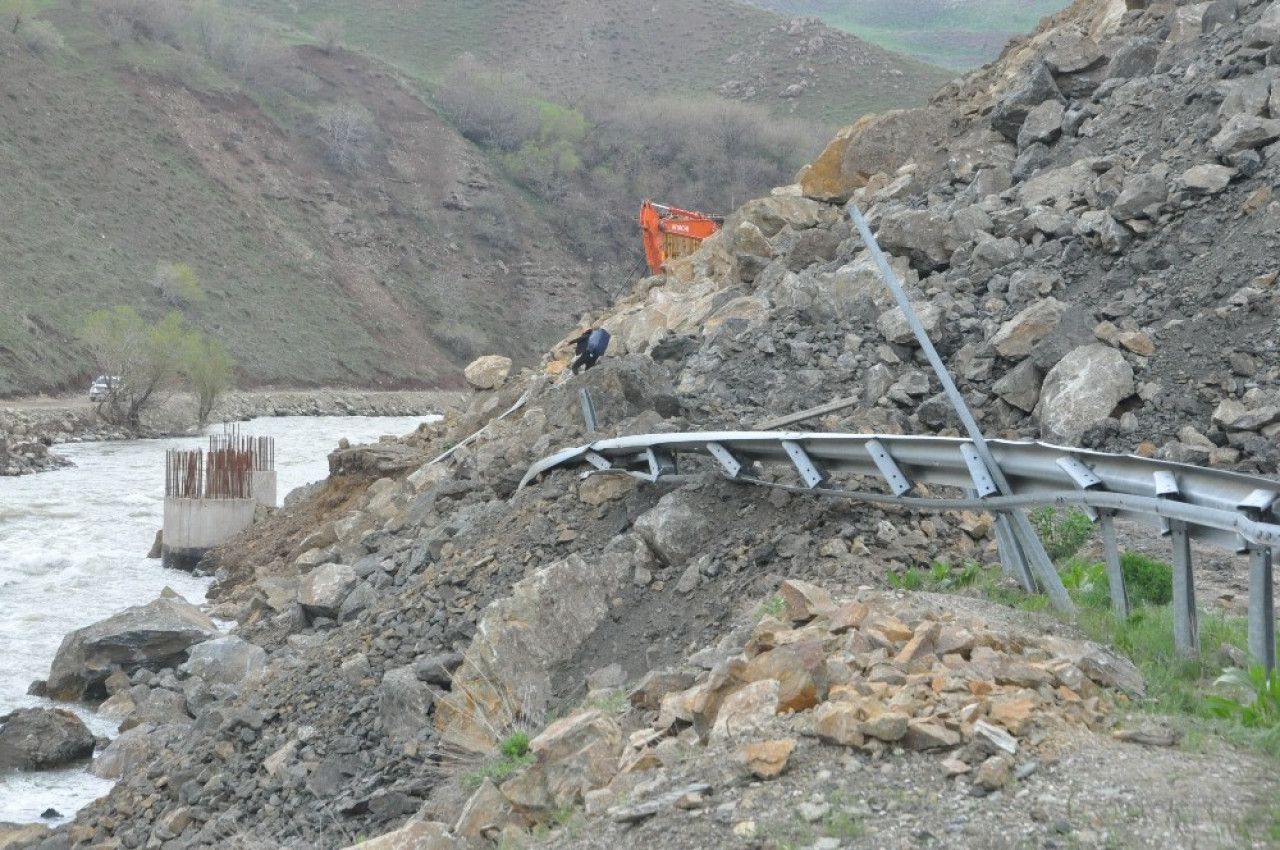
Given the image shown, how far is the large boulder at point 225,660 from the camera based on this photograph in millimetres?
11125

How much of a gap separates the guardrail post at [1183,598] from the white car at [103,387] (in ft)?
129

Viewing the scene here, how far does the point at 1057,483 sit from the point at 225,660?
773 cm

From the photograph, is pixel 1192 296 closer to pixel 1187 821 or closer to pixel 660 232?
pixel 1187 821

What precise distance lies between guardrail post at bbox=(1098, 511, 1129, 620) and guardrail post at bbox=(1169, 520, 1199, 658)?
1.47 ft

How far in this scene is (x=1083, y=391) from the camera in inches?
376

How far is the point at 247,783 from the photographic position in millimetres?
7480

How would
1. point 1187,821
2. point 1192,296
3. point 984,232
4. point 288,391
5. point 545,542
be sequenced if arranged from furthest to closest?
point 288,391, point 984,232, point 1192,296, point 545,542, point 1187,821

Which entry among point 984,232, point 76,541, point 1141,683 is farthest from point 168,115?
point 1141,683

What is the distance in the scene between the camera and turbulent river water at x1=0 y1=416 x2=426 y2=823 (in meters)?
10.4

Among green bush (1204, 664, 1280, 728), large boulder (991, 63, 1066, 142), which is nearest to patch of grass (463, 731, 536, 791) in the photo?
green bush (1204, 664, 1280, 728)

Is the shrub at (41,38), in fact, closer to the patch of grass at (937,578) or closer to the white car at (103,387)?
the white car at (103,387)

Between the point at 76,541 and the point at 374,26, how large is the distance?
10306 cm

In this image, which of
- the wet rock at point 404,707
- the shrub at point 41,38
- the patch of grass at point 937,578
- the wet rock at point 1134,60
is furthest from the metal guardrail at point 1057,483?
the shrub at point 41,38

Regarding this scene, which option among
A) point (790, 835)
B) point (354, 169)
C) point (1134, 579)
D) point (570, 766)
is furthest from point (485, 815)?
point (354, 169)
